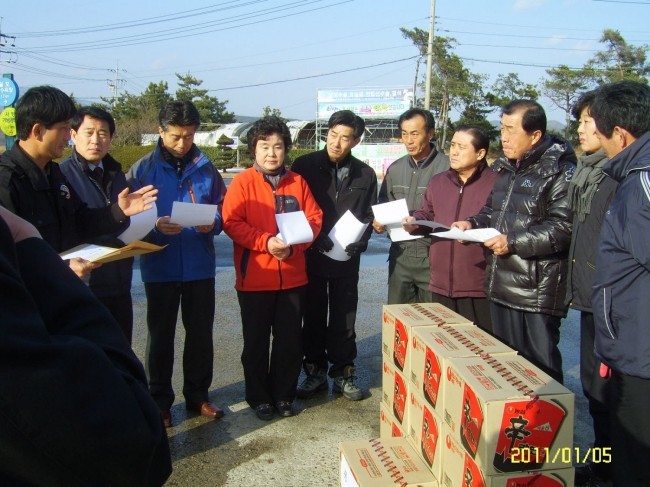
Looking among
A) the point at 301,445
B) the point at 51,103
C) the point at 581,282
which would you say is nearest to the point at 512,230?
the point at 581,282

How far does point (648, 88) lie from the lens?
8.25 feet

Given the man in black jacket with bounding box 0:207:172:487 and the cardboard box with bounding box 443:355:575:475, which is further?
the cardboard box with bounding box 443:355:575:475

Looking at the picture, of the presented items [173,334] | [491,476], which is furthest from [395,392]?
[173,334]

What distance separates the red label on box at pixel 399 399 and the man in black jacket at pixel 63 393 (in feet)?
6.94

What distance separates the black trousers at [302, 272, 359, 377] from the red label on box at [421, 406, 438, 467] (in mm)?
1634

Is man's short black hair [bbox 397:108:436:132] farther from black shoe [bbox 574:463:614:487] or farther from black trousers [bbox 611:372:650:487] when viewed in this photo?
black shoe [bbox 574:463:614:487]

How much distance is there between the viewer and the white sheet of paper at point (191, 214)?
326cm

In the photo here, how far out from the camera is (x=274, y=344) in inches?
154

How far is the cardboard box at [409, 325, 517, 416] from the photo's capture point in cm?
249

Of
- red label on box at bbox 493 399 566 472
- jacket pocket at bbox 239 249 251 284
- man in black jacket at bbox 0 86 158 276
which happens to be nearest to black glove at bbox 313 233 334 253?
jacket pocket at bbox 239 249 251 284

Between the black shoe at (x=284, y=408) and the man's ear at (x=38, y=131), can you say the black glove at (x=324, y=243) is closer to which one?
the black shoe at (x=284, y=408)

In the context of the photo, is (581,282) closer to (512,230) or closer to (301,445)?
(512,230)

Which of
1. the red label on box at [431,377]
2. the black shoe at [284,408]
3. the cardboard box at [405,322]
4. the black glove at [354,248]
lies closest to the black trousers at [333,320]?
the black glove at [354,248]

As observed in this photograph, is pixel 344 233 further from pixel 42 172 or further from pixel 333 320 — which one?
pixel 42 172
